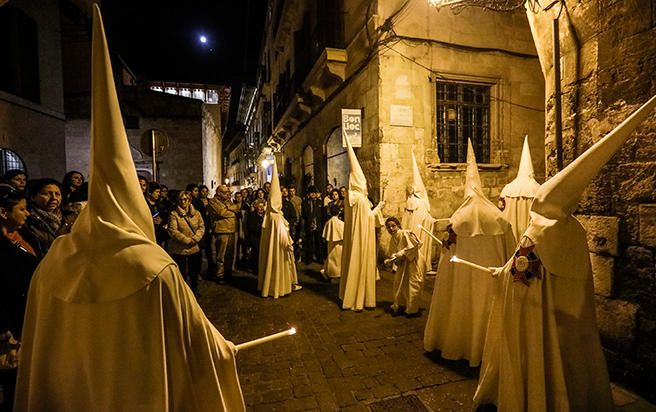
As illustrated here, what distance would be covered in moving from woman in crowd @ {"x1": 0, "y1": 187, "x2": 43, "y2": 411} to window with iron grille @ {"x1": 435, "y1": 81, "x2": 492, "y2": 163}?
27.7ft

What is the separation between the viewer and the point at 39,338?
1.53 m

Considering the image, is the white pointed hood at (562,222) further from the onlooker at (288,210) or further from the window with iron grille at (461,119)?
the onlooker at (288,210)

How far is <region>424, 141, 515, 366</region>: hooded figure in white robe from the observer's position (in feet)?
12.3

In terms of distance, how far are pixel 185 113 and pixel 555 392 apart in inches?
898

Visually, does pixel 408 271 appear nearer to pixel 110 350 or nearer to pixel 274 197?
pixel 274 197

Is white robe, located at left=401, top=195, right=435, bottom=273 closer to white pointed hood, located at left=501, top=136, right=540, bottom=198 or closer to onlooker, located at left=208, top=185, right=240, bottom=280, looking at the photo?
white pointed hood, located at left=501, top=136, right=540, bottom=198

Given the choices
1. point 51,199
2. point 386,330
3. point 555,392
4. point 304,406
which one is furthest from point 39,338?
point 386,330

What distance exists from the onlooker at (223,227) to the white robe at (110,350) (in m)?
5.89

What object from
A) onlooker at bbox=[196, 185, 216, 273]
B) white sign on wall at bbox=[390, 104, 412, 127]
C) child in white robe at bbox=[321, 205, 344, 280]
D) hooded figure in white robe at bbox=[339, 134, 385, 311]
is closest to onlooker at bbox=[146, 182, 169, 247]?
onlooker at bbox=[196, 185, 216, 273]

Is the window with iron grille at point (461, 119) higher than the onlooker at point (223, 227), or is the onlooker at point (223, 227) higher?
the window with iron grille at point (461, 119)

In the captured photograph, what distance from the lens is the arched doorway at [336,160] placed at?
11.4m

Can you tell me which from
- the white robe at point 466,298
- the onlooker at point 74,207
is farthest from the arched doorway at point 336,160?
the onlooker at point 74,207

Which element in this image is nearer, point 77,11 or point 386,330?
point 386,330

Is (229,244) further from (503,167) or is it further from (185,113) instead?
(185,113)
